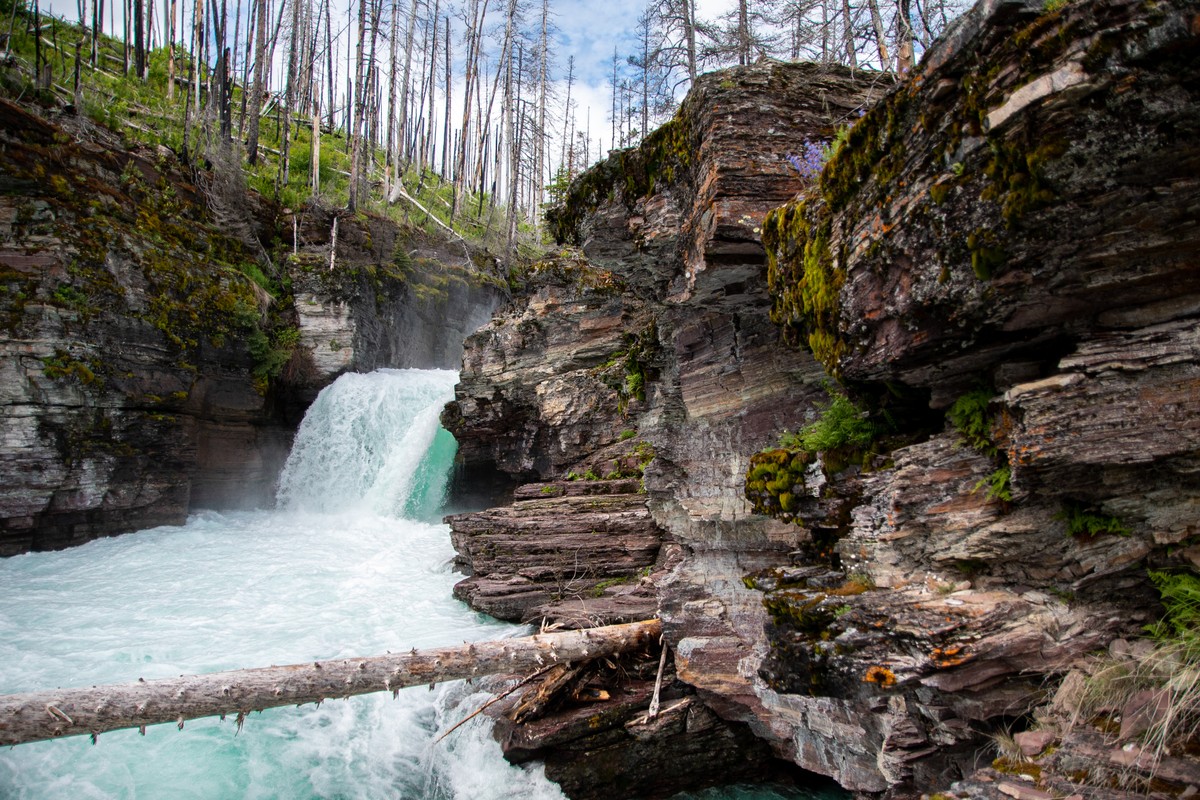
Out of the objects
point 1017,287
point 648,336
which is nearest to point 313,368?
point 648,336

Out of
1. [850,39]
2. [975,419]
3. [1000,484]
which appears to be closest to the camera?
[1000,484]

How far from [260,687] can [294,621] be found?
199 inches

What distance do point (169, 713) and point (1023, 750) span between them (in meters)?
7.31

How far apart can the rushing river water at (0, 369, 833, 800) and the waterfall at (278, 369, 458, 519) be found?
49mm

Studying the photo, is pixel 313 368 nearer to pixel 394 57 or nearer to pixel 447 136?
pixel 394 57

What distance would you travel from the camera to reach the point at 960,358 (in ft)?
13.2

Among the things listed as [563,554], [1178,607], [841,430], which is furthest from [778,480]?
[563,554]

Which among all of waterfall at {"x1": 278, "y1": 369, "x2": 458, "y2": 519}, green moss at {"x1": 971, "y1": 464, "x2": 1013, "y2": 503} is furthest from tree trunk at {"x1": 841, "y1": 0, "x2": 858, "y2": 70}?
waterfall at {"x1": 278, "y1": 369, "x2": 458, "y2": 519}

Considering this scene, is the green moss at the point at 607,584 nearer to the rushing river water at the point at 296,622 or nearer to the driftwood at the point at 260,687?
the rushing river water at the point at 296,622

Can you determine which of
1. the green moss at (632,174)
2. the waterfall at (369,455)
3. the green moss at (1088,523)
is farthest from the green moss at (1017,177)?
the waterfall at (369,455)

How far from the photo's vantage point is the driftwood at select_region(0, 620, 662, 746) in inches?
224

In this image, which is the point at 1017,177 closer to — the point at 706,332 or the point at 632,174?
the point at 706,332

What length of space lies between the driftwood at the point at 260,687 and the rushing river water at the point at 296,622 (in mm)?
1178

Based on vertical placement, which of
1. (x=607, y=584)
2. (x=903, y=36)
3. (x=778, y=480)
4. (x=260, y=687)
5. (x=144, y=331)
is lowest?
(x=607, y=584)
